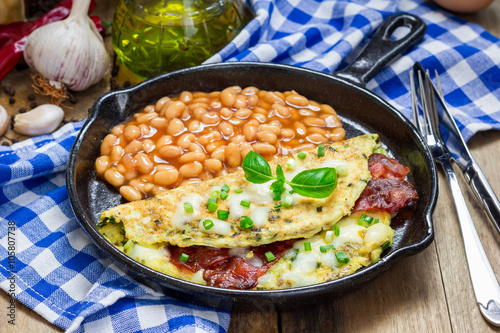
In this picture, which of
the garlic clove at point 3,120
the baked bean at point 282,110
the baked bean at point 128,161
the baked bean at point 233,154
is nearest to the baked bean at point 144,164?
the baked bean at point 128,161

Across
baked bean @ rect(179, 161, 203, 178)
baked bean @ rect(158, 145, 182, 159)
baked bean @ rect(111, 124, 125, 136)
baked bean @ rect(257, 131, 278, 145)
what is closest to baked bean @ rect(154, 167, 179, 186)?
baked bean @ rect(179, 161, 203, 178)

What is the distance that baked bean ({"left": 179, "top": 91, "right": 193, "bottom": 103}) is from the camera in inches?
148

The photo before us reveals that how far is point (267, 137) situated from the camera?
3434 mm

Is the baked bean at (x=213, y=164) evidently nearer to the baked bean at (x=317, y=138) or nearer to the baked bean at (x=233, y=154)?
the baked bean at (x=233, y=154)

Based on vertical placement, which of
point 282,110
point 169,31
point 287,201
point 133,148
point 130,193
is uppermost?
point 169,31

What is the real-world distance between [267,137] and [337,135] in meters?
0.50

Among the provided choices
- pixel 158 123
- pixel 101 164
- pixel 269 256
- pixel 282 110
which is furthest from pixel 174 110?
pixel 269 256

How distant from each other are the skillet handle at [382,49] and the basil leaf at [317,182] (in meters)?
1.21

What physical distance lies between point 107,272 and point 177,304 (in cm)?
44

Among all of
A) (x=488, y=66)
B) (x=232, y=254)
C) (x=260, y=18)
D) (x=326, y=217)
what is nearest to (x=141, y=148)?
(x=232, y=254)

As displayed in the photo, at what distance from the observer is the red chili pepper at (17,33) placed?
170 inches

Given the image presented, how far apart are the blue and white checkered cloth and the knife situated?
0.15 meters

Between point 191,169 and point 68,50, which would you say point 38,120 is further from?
point 191,169

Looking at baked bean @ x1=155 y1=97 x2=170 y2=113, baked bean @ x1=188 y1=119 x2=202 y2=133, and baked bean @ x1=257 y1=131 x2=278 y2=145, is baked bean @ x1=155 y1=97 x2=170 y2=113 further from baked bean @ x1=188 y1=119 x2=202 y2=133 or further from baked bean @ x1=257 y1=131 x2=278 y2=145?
baked bean @ x1=257 y1=131 x2=278 y2=145
